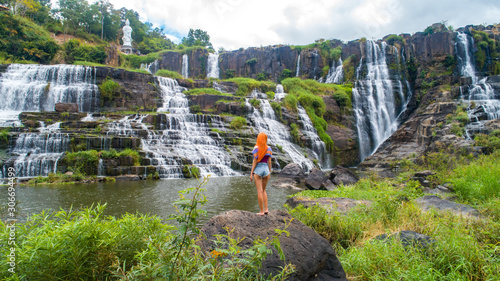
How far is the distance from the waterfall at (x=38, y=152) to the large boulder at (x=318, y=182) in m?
13.9

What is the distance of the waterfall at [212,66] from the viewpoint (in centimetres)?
4394

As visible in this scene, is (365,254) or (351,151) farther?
(351,151)

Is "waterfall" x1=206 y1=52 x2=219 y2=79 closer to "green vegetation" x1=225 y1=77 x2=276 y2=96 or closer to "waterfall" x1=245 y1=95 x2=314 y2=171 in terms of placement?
"green vegetation" x1=225 y1=77 x2=276 y2=96

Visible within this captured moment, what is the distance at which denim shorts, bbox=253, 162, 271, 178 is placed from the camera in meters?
4.60

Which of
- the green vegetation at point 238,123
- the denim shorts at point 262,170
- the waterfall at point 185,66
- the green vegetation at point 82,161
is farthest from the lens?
the waterfall at point 185,66

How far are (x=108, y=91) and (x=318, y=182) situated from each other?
22.4 m

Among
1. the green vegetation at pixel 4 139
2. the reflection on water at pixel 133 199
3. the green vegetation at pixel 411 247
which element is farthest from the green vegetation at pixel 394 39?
the green vegetation at pixel 4 139

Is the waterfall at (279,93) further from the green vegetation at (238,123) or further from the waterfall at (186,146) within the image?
the waterfall at (186,146)

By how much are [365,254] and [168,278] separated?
108 inches

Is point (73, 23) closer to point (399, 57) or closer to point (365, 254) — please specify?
point (399, 57)

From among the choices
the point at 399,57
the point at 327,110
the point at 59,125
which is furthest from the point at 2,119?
Result: the point at 399,57

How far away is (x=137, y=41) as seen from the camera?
59.4 m

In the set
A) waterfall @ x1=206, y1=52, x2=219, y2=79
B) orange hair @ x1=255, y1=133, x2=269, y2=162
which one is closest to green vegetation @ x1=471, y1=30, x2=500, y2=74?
waterfall @ x1=206, y1=52, x2=219, y2=79

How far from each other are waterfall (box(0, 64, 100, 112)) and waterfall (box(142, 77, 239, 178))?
30.9 ft
